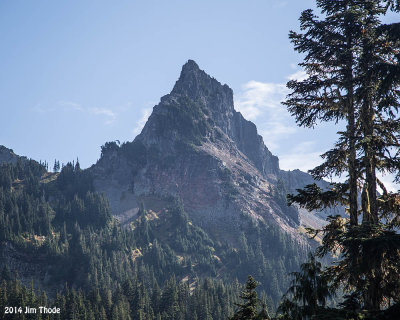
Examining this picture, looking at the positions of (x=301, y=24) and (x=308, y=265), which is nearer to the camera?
(x=308, y=265)

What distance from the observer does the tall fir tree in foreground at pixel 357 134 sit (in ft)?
71.4

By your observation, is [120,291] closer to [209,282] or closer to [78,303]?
→ [78,303]

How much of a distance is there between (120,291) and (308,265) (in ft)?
475

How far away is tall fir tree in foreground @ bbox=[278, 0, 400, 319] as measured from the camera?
21.8 metres

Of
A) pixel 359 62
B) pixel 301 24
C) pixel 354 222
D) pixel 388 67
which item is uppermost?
pixel 301 24

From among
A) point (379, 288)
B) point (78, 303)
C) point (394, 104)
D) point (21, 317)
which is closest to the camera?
point (379, 288)

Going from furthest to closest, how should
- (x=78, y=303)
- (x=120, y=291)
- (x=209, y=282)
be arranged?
(x=209, y=282) < (x=120, y=291) < (x=78, y=303)

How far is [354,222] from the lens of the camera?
2450 cm

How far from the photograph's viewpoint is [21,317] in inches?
4889

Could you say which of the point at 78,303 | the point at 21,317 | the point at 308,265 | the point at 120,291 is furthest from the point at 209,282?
the point at 308,265

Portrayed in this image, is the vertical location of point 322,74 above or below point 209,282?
above

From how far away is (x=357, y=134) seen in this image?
2556cm

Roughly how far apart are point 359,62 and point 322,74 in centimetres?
A: 234

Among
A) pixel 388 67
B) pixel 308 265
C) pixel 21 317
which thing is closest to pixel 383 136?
pixel 388 67
